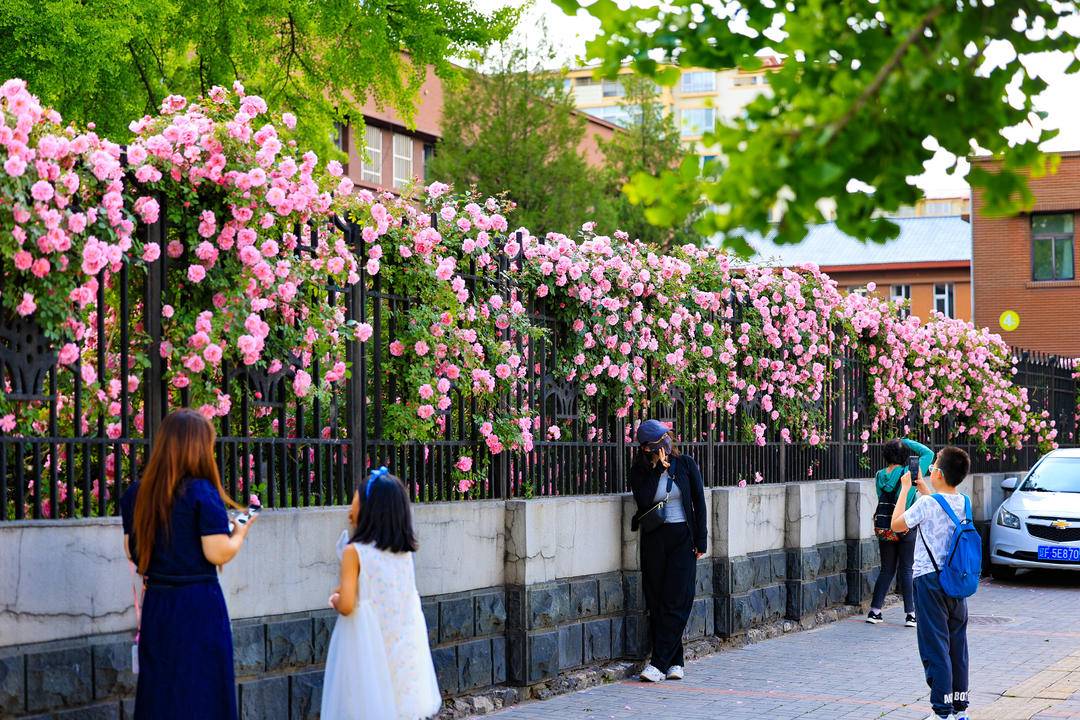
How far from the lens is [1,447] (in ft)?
21.2

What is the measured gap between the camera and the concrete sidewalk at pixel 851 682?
9.73 meters

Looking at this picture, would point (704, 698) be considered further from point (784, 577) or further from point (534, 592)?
point (784, 577)

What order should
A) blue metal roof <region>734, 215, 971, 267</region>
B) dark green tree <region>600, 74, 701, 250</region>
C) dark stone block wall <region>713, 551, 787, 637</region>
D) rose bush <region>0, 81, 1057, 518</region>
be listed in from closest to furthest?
rose bush <region>0, 81, 1057, 518</region>
dark stone block wall <region>713, 551, 787, 637</region>
dark green tree <region>600, 74, 701, 250</region>
blue metal roof <region>734, 215, 971, 267</region>

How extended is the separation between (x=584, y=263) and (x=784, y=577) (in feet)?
14.7

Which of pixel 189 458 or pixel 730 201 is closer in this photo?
pixel 730 201

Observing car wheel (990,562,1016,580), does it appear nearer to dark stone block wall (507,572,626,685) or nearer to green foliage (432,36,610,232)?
dark stone block wall (507,572,626,685)

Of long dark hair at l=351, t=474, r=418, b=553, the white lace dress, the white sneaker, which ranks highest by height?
long dark hair at l=351, t=474, r=418, b=553

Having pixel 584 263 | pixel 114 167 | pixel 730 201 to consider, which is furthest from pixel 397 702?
pixel 584 263

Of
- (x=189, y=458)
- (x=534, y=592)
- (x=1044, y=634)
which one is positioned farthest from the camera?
(x=1044, y=634)

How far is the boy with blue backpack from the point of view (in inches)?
352

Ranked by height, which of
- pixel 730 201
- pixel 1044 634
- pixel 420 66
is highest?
pixel 420 66

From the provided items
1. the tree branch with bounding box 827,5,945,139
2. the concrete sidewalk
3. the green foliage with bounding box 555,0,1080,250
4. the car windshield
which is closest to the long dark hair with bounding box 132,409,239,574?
the green foliage with bounding box 555,0,1080,250

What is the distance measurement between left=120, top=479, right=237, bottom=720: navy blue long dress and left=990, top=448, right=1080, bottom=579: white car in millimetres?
14314

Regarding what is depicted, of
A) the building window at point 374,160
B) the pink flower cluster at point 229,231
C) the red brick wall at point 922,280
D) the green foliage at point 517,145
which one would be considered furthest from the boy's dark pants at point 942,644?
the red brick wall at point 922,280
